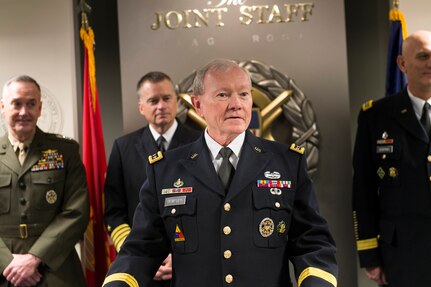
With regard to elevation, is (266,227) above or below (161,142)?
below

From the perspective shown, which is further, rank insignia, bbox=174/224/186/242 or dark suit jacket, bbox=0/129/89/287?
dark suit jacket, bbox=0/129/89/287

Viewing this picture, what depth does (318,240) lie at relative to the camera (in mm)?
1868

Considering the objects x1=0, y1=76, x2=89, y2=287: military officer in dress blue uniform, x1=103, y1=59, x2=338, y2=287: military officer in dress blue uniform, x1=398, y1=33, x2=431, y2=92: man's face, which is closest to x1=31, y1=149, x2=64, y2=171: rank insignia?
x1=0, y1=76, x2=89, y2=287: military officer in dress blue uniform

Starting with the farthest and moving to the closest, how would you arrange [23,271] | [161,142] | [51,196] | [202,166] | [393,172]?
[161,142]
[51,196]
[393,172]
[23,271]
[202,166]

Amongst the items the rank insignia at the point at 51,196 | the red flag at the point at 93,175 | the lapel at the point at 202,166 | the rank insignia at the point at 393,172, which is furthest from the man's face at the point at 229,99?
the red flag at the point at 93,175

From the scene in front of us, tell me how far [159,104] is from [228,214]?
4.64ft

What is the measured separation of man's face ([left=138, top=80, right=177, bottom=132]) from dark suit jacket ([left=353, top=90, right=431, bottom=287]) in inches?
41.1

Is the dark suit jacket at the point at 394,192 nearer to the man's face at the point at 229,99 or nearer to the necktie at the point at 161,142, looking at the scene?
the necktie at the point at 161,142

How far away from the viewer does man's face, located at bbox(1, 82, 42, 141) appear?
3064 mm

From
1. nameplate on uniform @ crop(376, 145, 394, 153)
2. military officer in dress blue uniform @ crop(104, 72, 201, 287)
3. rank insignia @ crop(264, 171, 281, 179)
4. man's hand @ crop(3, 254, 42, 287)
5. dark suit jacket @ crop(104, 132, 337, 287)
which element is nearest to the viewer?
dark suit jacket @ crop(104, 132, 337, 287)

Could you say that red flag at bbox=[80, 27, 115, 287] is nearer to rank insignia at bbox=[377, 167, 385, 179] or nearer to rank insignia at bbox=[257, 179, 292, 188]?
rank insignia at bbox=[377, 167, 385, 179]

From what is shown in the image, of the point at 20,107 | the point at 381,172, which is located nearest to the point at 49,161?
the point at 20,107

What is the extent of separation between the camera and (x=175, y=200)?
1.96 m

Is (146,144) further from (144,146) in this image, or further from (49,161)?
(49,161)
